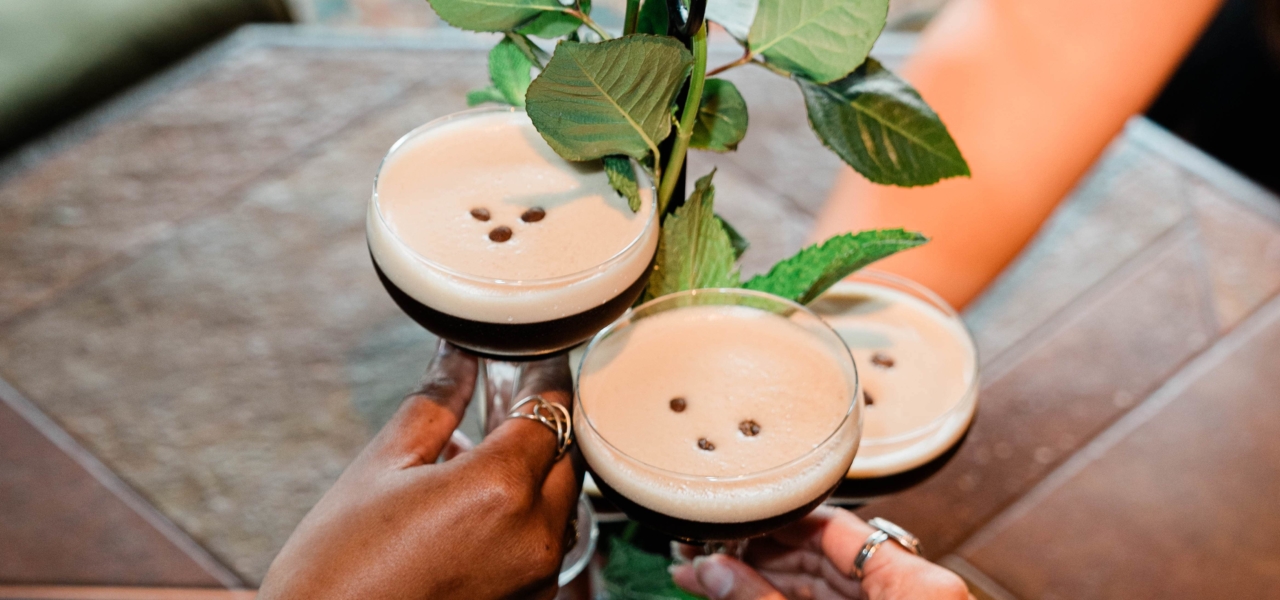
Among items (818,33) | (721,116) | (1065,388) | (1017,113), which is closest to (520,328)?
(721,116)

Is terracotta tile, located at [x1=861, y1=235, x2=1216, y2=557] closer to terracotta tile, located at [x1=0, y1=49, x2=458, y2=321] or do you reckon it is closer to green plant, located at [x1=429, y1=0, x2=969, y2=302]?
green plant, located at [x1=429, y1=0, x2=969, y2=302]

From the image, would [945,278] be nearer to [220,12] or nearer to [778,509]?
[778,509]

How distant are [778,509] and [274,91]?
5.14 feet

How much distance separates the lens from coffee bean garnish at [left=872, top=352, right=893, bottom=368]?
1200 mm

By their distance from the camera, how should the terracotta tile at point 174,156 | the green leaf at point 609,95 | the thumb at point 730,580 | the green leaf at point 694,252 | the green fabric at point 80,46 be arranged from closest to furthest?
the green leaf at point 609,95
the green leaf at point 694,252
the thumb at point 730,580
the terracotta tile at point 174,156
the green fabric at point 80,46

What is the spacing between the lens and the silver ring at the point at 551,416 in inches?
37.8

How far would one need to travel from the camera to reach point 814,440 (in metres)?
0.90

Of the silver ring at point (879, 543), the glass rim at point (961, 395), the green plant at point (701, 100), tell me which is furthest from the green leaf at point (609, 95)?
the silver ring at point (879, 543)

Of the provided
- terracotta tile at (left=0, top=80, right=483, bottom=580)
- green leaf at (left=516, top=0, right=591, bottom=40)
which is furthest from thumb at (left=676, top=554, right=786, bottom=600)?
green leaf at (left=516, top=0, right=591, bottom=40)

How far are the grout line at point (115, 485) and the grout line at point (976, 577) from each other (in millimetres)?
898

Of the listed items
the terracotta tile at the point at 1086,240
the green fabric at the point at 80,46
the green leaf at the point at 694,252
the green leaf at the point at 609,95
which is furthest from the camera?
the green fabric at the point at 80,46

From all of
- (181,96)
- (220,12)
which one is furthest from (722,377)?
(220,12)

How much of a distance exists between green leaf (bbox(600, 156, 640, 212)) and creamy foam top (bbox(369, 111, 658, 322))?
0.07 ft

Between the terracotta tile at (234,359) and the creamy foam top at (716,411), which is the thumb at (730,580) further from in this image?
the terracotta tile at (234,359)
